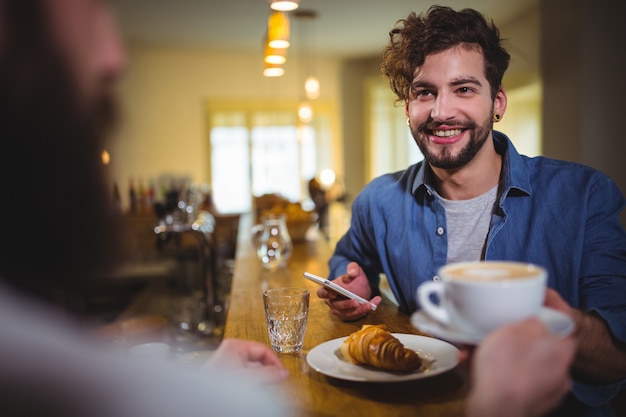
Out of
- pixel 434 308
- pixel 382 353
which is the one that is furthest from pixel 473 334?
pixel 382 353

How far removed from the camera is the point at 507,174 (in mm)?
1444

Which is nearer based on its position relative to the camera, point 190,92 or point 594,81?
point 594,81

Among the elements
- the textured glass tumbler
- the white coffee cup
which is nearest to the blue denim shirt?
the textured glass tumbler

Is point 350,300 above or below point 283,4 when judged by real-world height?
below

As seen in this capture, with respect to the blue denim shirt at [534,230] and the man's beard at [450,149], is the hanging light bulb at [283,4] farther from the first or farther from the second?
the man's beard at [450,149]

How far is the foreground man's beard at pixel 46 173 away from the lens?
461mm

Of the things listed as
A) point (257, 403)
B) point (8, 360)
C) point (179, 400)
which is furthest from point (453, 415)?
point (8, 360)

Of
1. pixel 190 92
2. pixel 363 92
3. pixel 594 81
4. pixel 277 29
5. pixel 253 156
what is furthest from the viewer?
pixel 253 156

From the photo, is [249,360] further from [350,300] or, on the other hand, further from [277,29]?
[277,29]

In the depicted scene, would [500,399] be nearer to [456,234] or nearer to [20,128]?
[20,128]

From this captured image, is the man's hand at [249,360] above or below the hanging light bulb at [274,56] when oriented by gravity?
below

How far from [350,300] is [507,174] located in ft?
1.55

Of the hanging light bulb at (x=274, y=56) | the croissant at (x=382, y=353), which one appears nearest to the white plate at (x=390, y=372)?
the croissant at (x=382, y=353)

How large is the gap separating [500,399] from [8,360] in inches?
18.8
